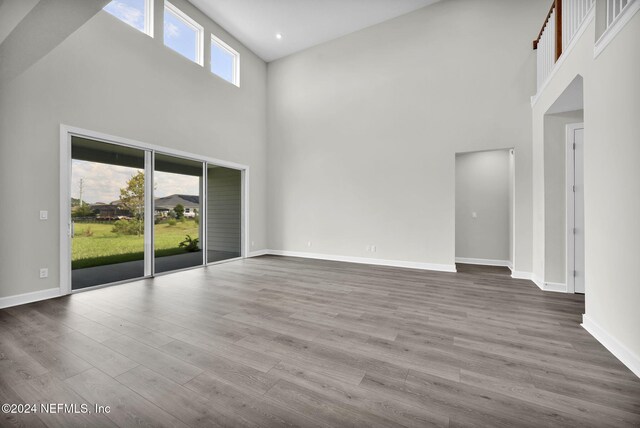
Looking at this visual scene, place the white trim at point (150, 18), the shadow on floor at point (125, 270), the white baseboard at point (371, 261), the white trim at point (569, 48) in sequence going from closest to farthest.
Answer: the white trim at point (569, 48)
the shadow on floor at point (125, 270)
the white trim at point (150, 18)
the white baseboard at point (371, 261)

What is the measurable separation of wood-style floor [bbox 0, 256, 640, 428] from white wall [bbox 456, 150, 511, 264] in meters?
2.26

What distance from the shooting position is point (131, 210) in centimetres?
441

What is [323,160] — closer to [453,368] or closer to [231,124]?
[231,124]

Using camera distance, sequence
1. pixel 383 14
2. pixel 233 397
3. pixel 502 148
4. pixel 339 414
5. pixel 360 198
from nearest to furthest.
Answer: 1. pixel 339 414
2. pixel 233 397
3. pixel 502 148
4. pixel 383 14
5. pixel 360 198

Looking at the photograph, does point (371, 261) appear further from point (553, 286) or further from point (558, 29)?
point (558, 29)

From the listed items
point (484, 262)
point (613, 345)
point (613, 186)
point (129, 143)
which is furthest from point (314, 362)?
point (484, 262)

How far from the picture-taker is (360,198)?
6047 mm

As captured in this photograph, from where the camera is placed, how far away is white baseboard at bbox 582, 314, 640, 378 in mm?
1873

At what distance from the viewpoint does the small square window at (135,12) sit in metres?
4.20

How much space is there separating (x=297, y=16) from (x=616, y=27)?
5386 millimetres

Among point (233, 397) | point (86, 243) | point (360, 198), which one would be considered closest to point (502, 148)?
point (360, 198)

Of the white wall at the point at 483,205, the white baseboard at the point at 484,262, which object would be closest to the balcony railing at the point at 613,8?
the white wall at the point at 483,205

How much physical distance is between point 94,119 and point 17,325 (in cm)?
287

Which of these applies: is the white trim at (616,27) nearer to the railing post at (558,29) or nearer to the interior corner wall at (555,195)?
the railing post at (558,29)
